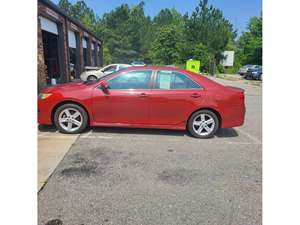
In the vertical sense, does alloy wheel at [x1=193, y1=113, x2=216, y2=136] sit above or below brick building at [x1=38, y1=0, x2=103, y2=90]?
below

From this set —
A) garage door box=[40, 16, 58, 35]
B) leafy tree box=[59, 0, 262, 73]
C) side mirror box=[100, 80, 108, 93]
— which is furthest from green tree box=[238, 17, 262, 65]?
side mirror box=[100, 80, 108, 93]

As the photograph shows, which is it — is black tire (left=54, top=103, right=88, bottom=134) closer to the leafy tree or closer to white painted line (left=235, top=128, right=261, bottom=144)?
white painted line (left=235, top=128, right=261, bottom=144)

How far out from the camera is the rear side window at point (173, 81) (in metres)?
6.24

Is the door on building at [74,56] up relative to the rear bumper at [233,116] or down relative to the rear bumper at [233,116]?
up

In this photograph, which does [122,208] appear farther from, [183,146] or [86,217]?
[183,146]

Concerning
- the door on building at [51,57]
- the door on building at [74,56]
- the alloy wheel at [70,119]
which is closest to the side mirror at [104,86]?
the alloy wheel at [70,119]

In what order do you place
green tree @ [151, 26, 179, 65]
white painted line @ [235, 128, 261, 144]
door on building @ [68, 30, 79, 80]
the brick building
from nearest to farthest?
white painted line @ [235, 128, 261, 144], the brick building, door on building @ [68, 30, 79, 80], green tree @ [151, 26, 179, 65]

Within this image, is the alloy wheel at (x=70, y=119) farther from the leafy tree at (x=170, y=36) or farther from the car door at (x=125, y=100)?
the leafy tree at (x=170, y=36)

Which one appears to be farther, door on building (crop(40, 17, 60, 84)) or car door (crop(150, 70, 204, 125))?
door on building (crop(40, 17, 60, 84))

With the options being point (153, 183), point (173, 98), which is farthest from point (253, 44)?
point (153, 183)

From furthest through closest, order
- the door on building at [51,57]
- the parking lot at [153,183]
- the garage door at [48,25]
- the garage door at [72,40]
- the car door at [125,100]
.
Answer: the garage door at [72,40]
the door on building at [51,57]
the garage door at [48,25]
the car door at [125,100]
the parking lot at [153,183]

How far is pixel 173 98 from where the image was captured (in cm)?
611

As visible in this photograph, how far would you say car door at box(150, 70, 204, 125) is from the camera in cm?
612
